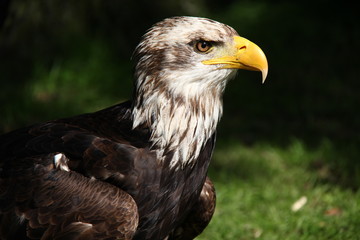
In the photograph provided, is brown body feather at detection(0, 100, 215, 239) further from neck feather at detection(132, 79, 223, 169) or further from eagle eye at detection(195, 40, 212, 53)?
eagle eye at detection(195, 40, 212, 53)

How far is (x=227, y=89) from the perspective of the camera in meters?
8.03

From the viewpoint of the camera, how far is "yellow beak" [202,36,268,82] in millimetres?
3994

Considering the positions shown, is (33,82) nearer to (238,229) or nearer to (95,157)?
(238,229)

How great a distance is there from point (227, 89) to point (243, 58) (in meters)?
4.02

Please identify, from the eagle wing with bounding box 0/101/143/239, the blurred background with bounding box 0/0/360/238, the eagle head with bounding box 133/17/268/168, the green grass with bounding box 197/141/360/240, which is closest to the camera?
the eagle wing with bounding box 0/101/143/239

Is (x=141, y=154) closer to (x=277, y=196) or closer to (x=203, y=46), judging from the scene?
(x=203, y=46)

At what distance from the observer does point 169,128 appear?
3.98 meters

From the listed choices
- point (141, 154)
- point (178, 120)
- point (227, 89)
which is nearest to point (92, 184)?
point (141, 154)

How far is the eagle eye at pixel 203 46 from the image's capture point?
4.00 metres

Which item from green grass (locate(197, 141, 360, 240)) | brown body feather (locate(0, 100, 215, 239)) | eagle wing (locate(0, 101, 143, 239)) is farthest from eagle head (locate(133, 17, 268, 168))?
green grass (locate(197, 141, 360, 240))

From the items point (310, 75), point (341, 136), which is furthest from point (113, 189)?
point (310, 75)

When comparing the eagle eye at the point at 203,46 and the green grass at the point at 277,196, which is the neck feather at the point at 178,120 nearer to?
the eagle eye at the point at 203,46

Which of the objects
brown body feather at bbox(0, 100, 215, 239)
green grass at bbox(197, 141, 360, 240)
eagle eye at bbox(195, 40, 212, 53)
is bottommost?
green grass at bbox(197, 141, 360, 240)

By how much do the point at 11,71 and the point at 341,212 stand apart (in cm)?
409
